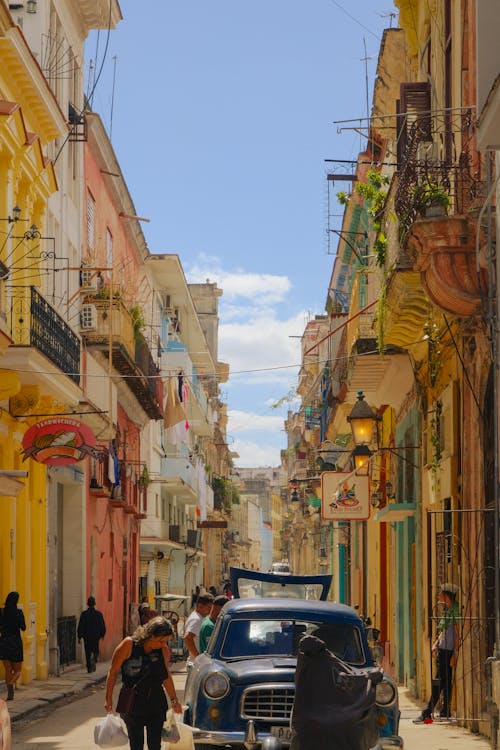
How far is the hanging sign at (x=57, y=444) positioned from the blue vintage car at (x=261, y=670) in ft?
28.2

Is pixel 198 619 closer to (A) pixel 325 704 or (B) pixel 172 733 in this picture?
(B) pixel 172 733

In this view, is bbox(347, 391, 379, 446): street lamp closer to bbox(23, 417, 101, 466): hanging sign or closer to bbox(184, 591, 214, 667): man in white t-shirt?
bbox(23, 417, 101, 466): hanging sign

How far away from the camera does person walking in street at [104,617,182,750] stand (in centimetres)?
1043

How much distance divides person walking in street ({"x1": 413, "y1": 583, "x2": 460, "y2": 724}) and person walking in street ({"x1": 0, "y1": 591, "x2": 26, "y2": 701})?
6.78 m

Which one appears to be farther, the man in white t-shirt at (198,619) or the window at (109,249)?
the window at (109,249)

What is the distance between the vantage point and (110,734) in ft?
32.9

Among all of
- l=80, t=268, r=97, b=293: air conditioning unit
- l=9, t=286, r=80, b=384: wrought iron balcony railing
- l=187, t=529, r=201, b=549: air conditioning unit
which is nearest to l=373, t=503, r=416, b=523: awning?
l=9, t=286, r=80, b=384: wrought iron balcony railing

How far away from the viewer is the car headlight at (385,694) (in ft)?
36.8

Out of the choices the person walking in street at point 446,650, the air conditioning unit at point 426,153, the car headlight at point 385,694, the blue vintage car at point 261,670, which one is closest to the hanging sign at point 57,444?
the air conditioning unit at point 426,153

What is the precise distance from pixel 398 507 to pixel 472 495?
7.02 metres

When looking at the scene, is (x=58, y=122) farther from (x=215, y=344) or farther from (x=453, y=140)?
(x=215, y=344)

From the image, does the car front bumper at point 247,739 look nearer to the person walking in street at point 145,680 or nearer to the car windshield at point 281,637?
the person walking in street at point 145,680

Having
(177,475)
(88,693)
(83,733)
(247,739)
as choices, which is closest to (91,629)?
(88,693)

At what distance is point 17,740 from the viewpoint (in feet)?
50.8
